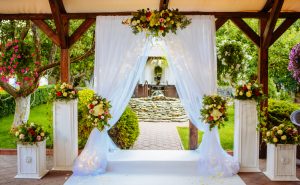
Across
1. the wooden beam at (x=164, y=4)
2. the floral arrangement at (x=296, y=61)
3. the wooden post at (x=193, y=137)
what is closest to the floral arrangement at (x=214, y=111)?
the wooden post at (x=193, y=137)

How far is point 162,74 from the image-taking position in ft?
68.0

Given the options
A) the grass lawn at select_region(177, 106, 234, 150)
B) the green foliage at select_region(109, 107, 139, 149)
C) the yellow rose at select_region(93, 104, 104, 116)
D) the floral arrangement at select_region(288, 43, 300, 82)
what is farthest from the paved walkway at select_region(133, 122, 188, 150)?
the floral arrangement at select_region(288, 43, 300, 82)

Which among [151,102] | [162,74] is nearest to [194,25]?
[151,102]

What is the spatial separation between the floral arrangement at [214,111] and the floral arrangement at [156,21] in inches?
51.1

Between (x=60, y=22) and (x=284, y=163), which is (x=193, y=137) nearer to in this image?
(x=284, y=163)

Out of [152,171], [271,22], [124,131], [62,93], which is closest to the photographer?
[62,93]

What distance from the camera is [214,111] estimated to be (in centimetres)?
586

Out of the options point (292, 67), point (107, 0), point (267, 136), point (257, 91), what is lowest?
point (267, 136)

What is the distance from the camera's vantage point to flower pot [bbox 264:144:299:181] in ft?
18.3

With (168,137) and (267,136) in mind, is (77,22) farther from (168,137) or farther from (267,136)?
(267,136)

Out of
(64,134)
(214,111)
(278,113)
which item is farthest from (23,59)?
(278,113)

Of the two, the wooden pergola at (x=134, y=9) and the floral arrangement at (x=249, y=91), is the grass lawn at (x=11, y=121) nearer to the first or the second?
the wooden pergola at (x=134, y=9)

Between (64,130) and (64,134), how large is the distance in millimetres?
66

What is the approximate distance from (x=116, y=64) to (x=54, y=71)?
6138mm
